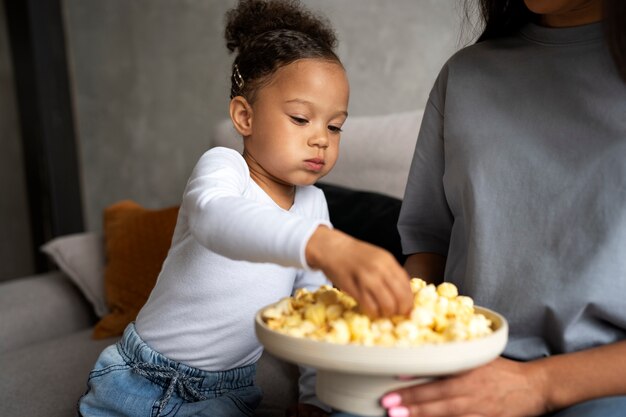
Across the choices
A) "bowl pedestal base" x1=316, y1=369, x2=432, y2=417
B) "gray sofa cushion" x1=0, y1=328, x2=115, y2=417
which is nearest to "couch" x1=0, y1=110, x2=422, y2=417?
"gray sofa cushion" x1=0, y1=328, x2=115, y2=417

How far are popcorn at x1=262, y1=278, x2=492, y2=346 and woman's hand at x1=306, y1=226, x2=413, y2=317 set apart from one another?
2 cm

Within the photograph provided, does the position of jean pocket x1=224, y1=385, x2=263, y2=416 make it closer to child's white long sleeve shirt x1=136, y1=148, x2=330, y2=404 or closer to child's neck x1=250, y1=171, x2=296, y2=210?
child's white long sleeve shirt x1=136, y1=148, x2=330, y2=404

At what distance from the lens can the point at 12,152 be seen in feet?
13.4

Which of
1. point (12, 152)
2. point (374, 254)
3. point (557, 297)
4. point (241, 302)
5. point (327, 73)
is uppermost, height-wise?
point (327, 73)

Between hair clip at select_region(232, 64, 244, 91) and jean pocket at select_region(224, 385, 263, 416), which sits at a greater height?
hair clip at select_region(232, 64, 244, 91)

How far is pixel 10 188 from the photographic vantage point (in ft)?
13.6

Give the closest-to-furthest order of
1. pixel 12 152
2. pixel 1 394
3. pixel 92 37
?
pixel 1 394 < pixel 92 37 < pixel 12 152

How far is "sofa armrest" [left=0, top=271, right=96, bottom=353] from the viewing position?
2.19 m

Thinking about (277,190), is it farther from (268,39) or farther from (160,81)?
(160,81)

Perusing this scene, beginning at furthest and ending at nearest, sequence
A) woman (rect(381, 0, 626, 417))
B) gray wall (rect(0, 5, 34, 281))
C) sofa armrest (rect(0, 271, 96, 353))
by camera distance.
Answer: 1. gray wall (rect(0, 5, 34, 281))
2. sofa armrest (rect(0, 271, 96, 353))
3. woman (rect(381, 0, 626, 417))

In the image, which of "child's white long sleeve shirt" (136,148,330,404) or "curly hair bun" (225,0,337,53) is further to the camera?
"curly hair bun" (225,0,337,53)

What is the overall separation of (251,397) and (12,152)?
3.27 metres

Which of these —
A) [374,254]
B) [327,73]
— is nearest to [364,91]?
[327,73]

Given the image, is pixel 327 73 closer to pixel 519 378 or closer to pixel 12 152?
pixel 519 378
